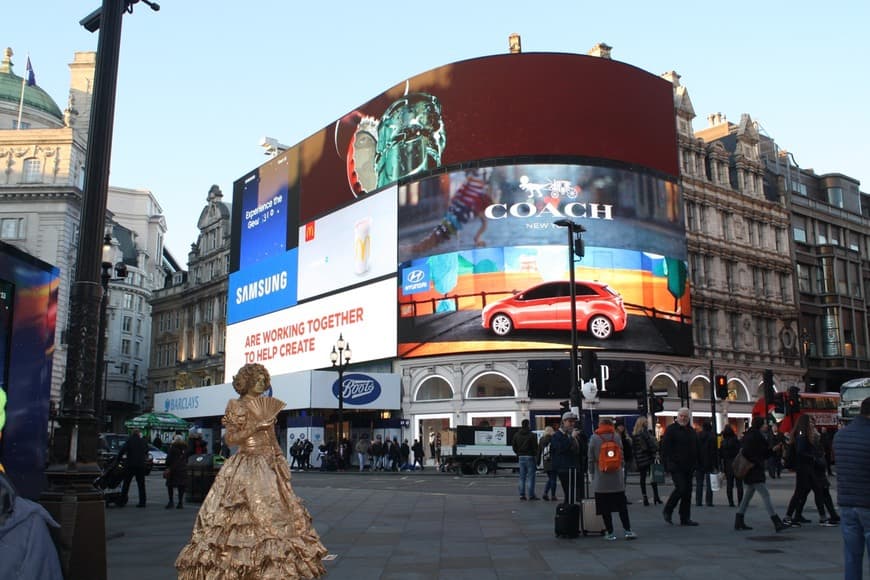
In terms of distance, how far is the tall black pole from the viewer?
7121 millimetres

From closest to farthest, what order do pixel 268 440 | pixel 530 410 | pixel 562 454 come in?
pixel 268 440 → pixel 562 454 → pixel 530 410

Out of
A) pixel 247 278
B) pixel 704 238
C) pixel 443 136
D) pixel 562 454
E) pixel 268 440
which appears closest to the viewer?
pixel 268 440

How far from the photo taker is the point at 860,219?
6419cm

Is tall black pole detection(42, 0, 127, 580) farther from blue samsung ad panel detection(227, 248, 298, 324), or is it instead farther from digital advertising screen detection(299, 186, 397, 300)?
blue samsung ad panel detection(227, 248, 298, 324)

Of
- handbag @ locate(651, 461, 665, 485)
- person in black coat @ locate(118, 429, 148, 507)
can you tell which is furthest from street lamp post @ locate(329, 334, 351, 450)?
handbag @ locate(651, 461, 665, 485)

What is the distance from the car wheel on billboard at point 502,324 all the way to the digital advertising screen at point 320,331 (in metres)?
6.36

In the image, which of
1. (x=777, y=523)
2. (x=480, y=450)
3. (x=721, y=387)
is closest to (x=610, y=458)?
(x=777, y=523)

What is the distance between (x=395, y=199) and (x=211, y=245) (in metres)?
31.6

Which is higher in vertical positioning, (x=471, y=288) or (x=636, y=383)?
(x=471, y=288)

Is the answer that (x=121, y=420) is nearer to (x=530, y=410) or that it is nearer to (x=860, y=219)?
(x=530, y=410)

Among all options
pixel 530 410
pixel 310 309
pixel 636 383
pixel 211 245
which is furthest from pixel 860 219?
pixel 211 245

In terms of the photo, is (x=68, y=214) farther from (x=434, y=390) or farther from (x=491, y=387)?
(x=491, y=387)

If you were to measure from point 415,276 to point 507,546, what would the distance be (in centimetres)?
3518

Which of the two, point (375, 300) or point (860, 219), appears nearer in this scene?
point (375, 300)
